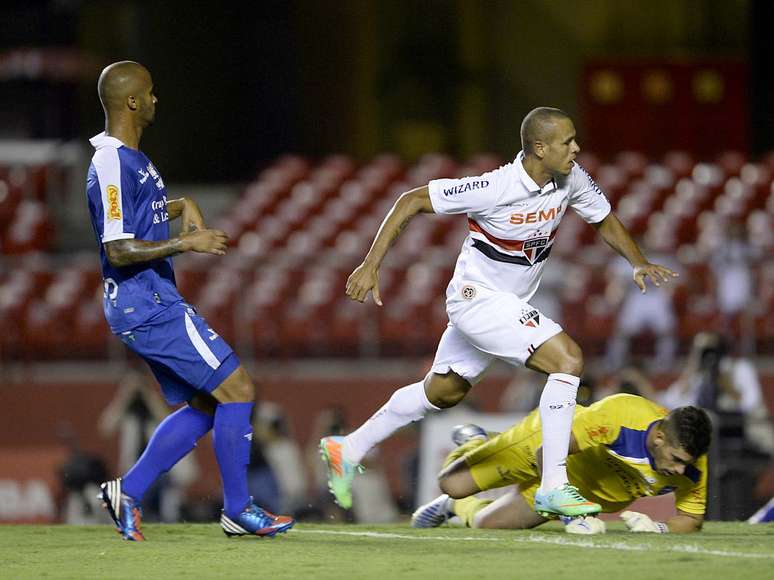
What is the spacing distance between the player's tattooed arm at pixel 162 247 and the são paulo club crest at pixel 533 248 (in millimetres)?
1425

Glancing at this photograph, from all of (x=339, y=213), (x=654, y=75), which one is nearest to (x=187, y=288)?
(x=339, y=213)

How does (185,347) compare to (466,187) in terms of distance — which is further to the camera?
(466,187)

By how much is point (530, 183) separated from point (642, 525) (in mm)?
1702

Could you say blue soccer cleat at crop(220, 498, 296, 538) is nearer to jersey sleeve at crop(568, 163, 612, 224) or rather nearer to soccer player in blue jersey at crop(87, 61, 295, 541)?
soccer player in blue jersey at crop(87, 61, 295, 541)

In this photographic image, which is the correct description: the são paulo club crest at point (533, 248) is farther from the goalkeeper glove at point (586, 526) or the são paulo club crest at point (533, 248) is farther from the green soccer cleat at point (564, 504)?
the goalkeeper glove at point (586, 526)

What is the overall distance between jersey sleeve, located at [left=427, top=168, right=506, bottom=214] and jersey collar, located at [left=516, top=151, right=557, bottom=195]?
87 millimetres

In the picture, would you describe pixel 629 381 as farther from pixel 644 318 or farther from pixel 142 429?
pixel 142 429

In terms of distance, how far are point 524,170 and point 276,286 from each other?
7.85m

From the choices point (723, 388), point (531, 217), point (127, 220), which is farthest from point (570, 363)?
point (723, 388)

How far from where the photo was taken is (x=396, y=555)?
19.0 feet

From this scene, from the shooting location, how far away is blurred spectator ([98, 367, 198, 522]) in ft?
39.9

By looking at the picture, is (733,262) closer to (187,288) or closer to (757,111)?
(187,288)

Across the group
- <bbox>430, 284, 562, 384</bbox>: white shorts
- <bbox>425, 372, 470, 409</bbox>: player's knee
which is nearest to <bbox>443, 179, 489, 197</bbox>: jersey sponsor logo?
<bbox>430, 284, 562, 384</bbox>: white shorts

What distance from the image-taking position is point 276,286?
46.3 feet
